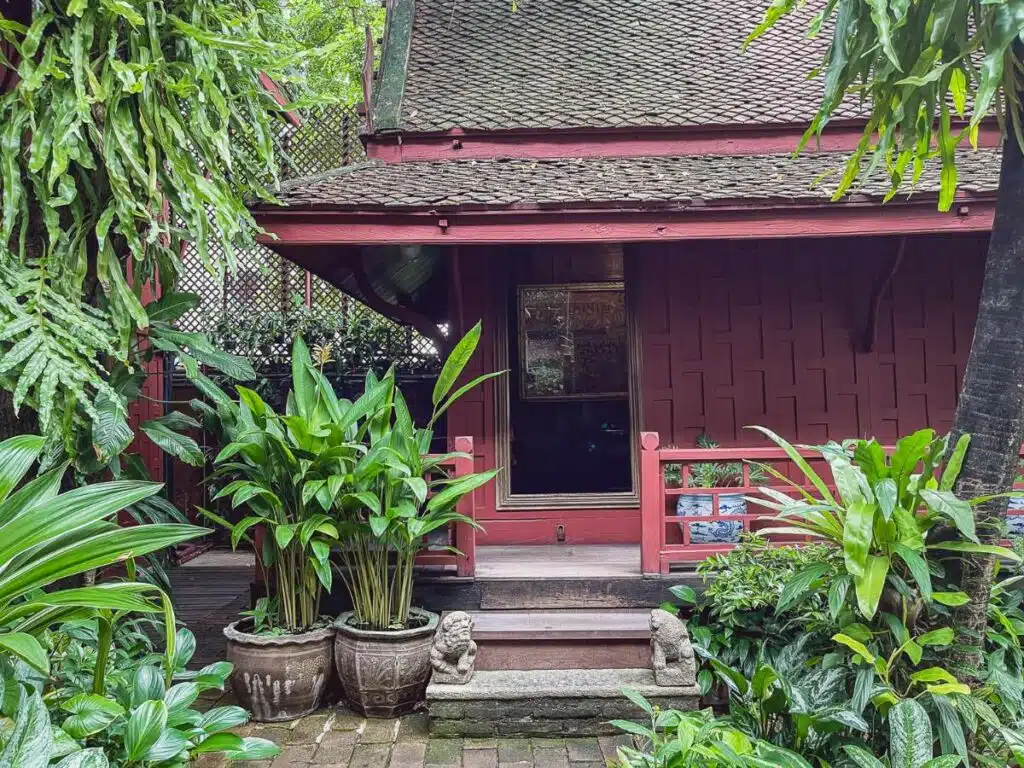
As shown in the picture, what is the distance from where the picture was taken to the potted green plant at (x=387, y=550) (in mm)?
3232

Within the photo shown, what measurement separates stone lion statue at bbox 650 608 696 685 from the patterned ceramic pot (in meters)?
1.04

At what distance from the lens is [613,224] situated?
4078mm

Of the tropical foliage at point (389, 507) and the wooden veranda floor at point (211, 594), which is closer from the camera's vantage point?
the tropical foliage at point (389, 507)

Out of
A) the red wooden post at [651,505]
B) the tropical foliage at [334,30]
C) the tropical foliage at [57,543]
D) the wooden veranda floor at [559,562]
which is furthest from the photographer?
the tropical foliage at [334,30]

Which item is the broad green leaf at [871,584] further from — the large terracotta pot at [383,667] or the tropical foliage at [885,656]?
the large terracotta pot at [383,667]

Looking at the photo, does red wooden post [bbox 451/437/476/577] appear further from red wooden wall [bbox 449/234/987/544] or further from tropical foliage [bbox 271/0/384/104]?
tropical foliage [bbox 271/0/384/104]

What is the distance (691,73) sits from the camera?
6.05 m

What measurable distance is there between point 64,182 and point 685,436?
163 inches

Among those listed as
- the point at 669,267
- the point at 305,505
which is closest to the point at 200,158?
the point at 305,505

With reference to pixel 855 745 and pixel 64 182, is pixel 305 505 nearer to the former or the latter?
pixel 64 182

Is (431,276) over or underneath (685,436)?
over

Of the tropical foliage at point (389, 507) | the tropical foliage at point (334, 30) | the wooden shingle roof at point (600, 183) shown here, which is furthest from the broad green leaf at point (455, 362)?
the tropical foliage at point (334, 30)

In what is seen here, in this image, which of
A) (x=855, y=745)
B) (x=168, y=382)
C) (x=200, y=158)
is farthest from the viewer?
(x=168, y=382)

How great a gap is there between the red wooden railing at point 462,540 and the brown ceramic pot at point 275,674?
867mm
